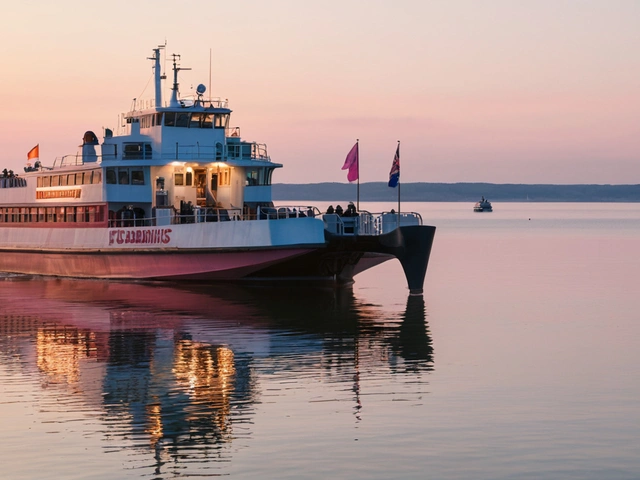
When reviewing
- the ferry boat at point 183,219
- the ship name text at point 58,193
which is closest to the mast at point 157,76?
the ferry boat at point 183,219

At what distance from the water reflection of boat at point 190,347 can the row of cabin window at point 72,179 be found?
497cm

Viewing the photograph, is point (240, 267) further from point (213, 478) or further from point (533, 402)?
point (213, 478)

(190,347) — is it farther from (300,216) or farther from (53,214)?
(53,214)

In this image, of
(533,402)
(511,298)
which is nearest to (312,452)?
(533,402)

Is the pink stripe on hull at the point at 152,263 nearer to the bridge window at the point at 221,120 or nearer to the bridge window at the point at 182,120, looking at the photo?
the bridge window at the point at 182,120

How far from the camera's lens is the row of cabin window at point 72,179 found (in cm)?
4466

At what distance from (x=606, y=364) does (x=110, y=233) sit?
24.9 meters

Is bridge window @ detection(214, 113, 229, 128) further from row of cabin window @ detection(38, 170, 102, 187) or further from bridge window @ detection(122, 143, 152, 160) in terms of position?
row of cabin window @ detection(38, 170, 102, 187)

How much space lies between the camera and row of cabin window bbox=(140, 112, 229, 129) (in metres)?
45.2

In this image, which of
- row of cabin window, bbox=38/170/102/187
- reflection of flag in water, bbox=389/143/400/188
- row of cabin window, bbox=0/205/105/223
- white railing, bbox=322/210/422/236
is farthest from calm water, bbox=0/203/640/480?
row of cabin window, bbox=38/170/102/187

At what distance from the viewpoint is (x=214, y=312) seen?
34.5 metres

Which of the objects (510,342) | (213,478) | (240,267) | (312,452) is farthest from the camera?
(240,267)

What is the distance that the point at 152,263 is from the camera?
1666 inches

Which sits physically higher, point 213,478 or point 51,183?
point 51,183
